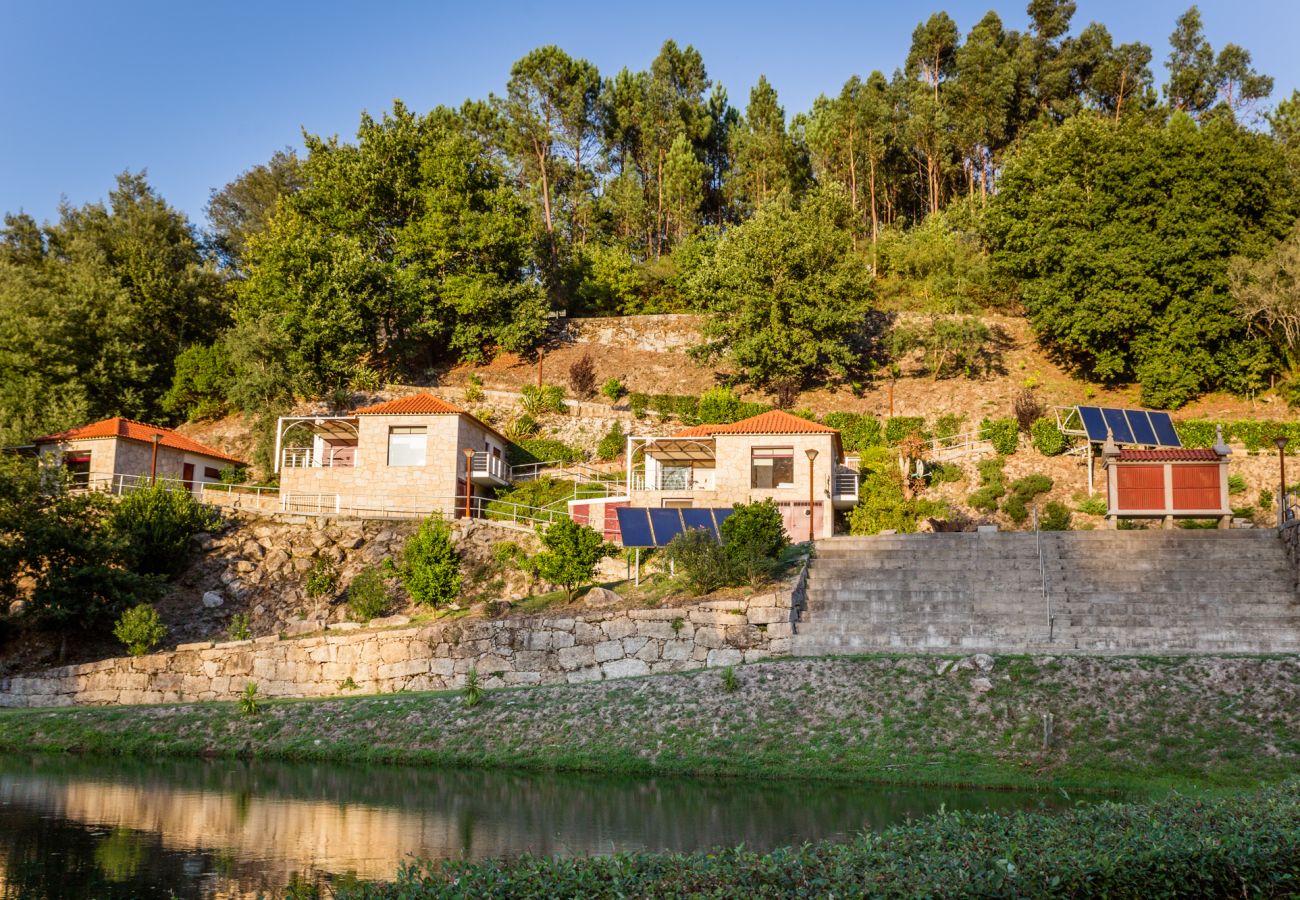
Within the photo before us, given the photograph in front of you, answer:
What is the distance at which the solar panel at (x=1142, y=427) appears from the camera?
3812 centimetres

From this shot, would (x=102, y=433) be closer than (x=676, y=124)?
Yes

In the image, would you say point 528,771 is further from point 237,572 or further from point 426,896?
point 237,572

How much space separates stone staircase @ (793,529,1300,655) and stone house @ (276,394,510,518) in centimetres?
1663

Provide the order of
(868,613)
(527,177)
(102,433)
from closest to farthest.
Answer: (868,613)
(102,433)
(527,177)

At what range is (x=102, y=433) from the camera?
42.2 metres

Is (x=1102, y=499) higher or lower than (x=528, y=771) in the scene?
higher

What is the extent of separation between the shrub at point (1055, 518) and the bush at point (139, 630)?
27969 millimetres

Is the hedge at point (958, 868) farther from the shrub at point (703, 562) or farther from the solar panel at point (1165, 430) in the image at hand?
the solar panel at point (1165, 430)

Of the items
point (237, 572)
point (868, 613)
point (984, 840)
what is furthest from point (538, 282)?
point (984, 840)

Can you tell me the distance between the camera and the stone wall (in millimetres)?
23859

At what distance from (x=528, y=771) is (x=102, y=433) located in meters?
31.5

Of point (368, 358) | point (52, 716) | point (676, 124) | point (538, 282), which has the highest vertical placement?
point (676, 124)

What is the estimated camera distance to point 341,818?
13953 millimetres

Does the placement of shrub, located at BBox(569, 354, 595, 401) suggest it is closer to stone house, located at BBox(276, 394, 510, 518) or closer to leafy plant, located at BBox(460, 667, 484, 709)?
stone house, located at BBox(276, 394, 510, 518)
